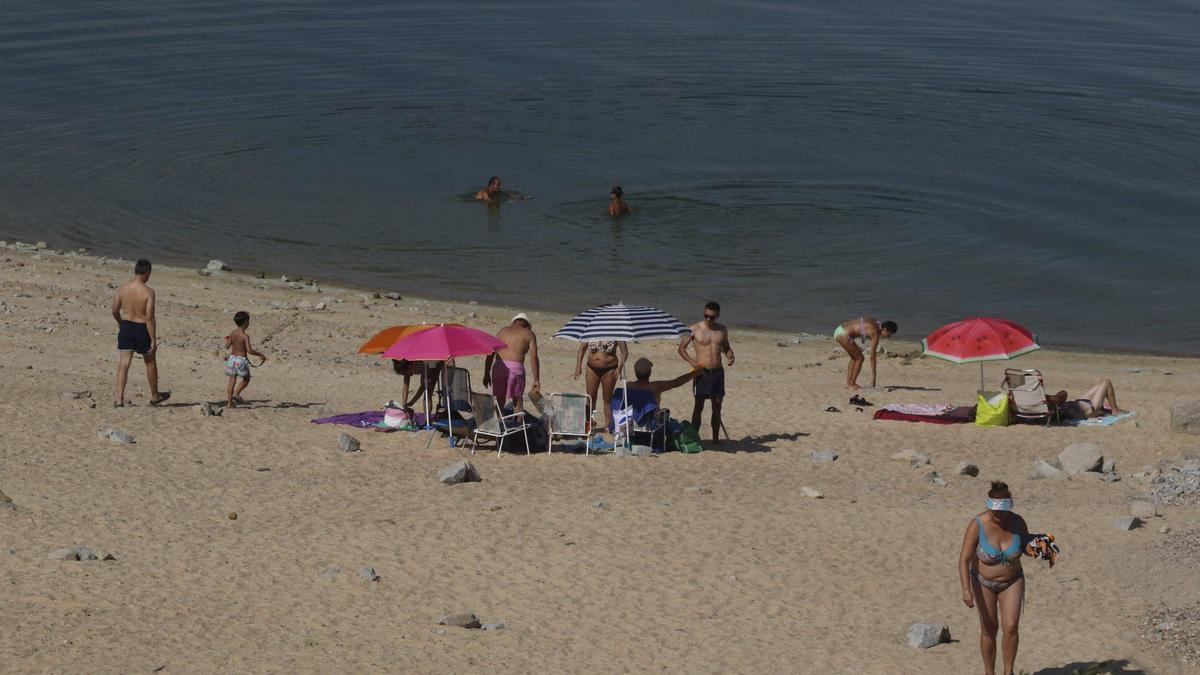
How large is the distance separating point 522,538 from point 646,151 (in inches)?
915

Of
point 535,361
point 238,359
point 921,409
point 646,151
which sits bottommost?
point 921,409

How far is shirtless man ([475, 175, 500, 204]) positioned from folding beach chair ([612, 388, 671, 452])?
15713 millimetres

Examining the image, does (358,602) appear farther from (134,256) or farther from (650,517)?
(134,256)

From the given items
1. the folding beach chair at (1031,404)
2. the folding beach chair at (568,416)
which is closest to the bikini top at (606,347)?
the folding beach chair at (568,416)

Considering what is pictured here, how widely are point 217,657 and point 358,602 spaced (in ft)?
4.91

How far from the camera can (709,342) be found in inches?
632

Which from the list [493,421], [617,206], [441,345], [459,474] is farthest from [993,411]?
[617,206]

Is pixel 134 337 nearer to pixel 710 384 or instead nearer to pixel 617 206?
pixel 710 384

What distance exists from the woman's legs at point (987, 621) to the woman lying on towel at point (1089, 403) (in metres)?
8.47

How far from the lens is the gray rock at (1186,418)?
56.1 feet

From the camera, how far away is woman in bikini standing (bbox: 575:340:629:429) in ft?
52.5

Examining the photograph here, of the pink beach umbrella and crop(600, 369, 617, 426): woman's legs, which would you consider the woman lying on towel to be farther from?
the pink beach umbrella

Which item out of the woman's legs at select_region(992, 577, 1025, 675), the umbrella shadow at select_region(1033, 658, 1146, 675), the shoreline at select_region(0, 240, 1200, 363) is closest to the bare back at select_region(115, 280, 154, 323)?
the shoreline at select_region(0, 240, 1200, 363)

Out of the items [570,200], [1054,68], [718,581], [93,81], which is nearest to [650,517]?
[718,581]
